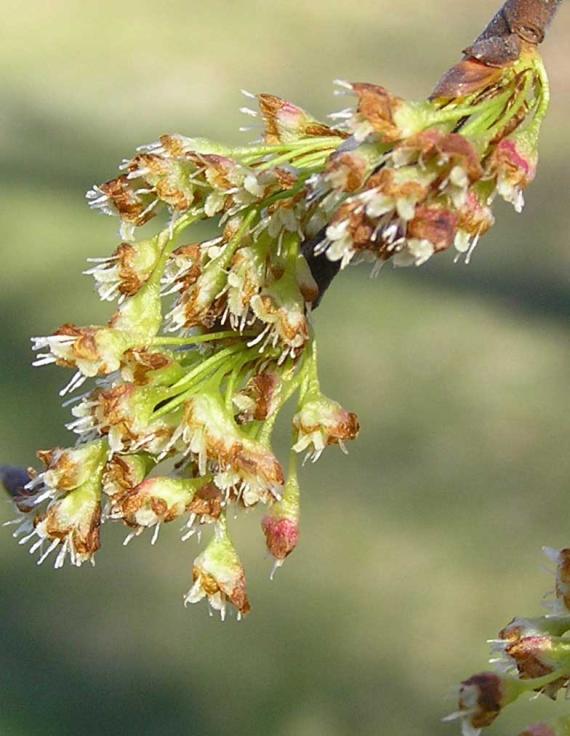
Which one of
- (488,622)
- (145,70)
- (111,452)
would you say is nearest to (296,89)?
(145,70)

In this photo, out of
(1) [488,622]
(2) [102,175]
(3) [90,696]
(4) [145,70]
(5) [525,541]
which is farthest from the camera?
(4) [145,70]

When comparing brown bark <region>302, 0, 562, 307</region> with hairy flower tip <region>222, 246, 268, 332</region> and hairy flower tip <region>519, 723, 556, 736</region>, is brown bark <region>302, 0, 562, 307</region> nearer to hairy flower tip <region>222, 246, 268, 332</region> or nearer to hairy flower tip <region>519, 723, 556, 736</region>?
hairy flower tip <region>222, 246, 268, 332</region>

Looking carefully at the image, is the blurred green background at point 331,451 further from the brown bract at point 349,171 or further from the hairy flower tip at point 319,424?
the brown bract at point 349,171

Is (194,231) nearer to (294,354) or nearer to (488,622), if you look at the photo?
(488,622)

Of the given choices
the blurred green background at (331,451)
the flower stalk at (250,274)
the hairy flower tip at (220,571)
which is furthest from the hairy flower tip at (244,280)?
the blurred green background at (331,451)

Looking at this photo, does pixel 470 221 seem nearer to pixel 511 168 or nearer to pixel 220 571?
pixel 511 168

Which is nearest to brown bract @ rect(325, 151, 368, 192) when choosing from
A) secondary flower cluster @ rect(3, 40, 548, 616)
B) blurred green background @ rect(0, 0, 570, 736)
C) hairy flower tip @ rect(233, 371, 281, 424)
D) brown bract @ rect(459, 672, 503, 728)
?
secondary flower cluster @ rect(3, 40, 548, 616)
